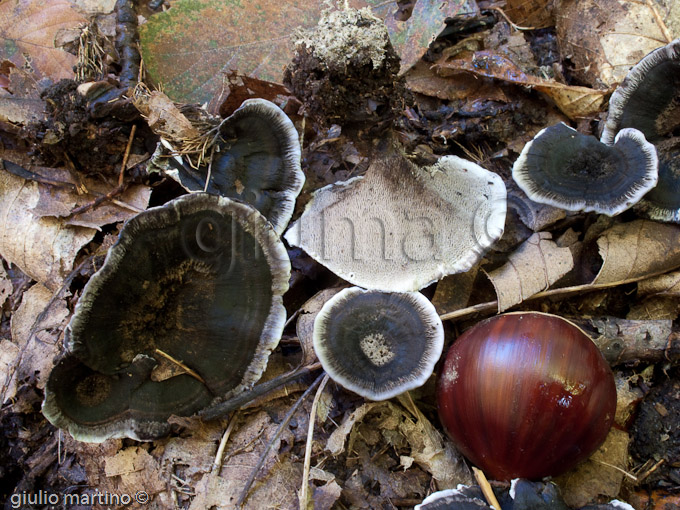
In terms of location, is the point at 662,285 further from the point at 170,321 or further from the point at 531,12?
the point at 170,321

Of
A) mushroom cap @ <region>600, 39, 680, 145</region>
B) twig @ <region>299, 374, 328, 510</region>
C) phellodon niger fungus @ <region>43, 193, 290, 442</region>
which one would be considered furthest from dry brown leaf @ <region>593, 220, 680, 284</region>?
phellodon niger fungus @ <region>43, 193, 290, 442</region>

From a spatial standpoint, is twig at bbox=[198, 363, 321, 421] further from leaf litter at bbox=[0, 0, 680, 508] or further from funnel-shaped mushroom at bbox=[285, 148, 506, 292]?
funnel-shaped mushroom at bbox=[285, 148, 506, 292]

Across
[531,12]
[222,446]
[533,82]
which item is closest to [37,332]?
[222,446]

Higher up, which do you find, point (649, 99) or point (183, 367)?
point (649, 99)

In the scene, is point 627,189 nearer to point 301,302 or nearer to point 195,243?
point 301,302

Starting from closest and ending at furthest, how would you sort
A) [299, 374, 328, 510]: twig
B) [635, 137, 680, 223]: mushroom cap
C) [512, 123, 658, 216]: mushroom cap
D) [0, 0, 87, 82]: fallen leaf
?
1. [299, 374, 328, 510]: twig
2. [512, 123, 658, 216]: mushroom cap
3. [635, 137, 680, 223]: mushroom cap
4. [0, 0, 87, 82]: fallen leaf

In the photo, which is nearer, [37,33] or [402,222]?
[402,222]

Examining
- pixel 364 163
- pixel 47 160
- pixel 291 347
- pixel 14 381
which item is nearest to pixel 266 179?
pixel 364 163

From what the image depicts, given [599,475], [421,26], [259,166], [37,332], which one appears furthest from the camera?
[421,26]
